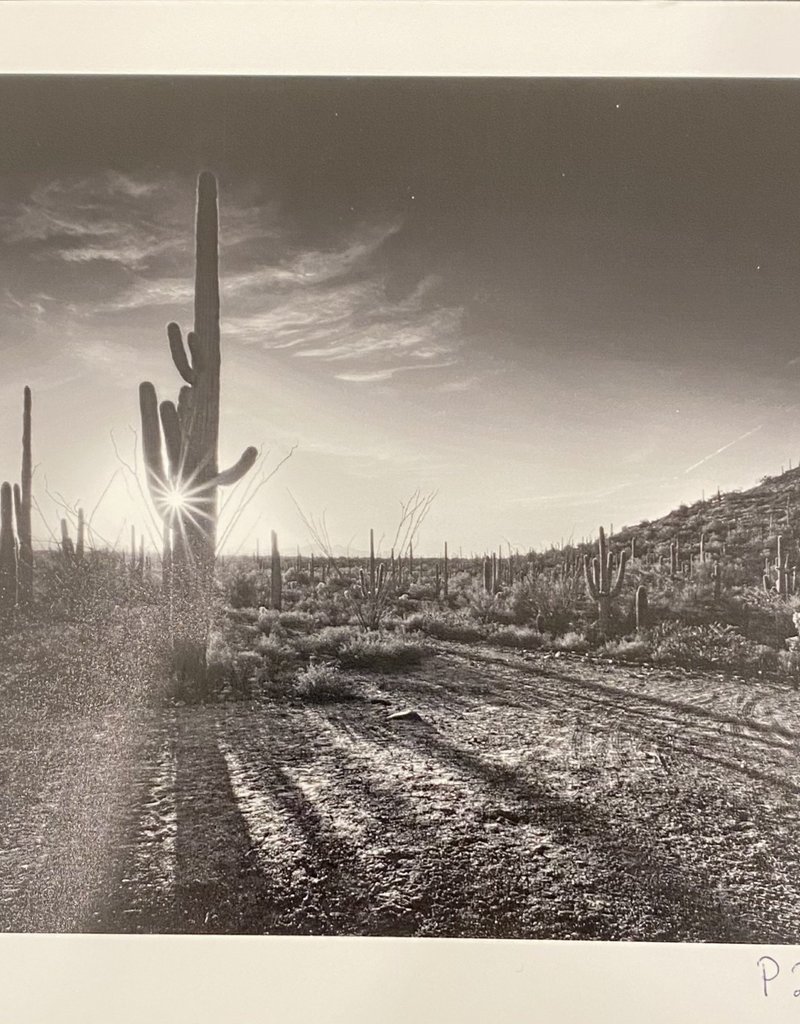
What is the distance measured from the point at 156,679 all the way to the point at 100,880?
2.48 ft

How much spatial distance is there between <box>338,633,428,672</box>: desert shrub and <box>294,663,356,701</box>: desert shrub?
0.07 meters

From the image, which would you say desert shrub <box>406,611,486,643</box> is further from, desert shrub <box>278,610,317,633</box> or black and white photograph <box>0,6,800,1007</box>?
desert shrub <box>278,610,317,633</box>

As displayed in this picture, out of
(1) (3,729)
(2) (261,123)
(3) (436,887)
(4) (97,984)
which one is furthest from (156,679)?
(2) (261,123)

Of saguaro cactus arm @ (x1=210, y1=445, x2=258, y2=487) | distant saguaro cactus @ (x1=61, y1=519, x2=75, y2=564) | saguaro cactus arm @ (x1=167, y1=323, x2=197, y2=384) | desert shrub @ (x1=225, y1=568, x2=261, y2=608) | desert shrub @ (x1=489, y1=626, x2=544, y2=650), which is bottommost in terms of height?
desert shrub @ (x1=489, y1=626, x2=544, y2=650)

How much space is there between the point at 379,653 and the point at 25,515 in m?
1.66

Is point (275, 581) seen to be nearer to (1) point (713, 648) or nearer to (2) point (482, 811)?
(2) point (482, 811)

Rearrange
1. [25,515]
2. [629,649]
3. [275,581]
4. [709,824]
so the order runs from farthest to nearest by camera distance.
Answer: [25,515] < [629,649] < [275,581] < [709,824]

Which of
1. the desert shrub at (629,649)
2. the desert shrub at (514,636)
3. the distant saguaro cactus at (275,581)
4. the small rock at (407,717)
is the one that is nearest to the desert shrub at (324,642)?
the distant saguaro cactus at (275,581)

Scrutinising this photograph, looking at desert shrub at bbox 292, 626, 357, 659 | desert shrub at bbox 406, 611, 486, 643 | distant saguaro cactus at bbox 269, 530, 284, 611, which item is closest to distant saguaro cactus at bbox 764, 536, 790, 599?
desert shrub at bbox 406, 611, 486, 643

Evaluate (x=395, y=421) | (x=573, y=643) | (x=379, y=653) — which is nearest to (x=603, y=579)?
(x=573, y=643)

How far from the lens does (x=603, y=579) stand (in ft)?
8.82

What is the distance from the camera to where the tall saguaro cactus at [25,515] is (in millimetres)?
2742

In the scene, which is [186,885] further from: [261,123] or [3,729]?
[261,123]

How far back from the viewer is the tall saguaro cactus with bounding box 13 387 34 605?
2742 mm
